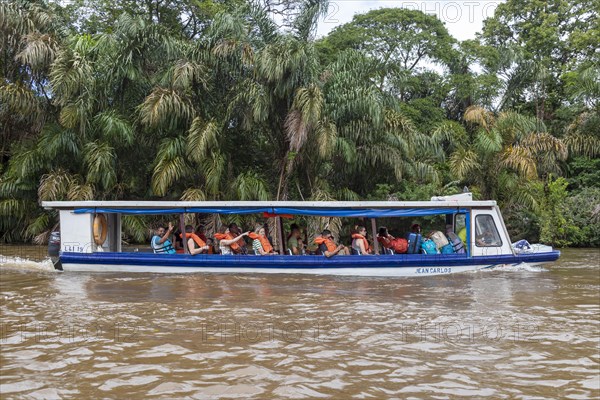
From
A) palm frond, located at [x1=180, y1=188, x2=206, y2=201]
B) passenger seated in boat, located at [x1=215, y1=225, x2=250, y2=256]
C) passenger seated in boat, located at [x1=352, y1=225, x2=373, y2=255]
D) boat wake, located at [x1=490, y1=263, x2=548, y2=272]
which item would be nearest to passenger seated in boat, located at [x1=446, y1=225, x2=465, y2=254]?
boat wake, located at [x1=490, y1=263, x2=548, y2=272]

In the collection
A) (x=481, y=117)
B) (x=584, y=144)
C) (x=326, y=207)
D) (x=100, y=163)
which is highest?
(x=481, y=117)

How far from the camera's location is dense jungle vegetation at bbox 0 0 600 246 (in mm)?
18375

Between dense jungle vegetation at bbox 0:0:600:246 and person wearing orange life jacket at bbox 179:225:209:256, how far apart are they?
4.17 metres

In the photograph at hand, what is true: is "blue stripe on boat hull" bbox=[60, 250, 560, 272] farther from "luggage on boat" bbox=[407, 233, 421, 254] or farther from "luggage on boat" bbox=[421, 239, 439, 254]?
"luggage on boat" bbox=[407, 233, 421, 254]

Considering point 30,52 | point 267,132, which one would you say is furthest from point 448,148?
point 30,52

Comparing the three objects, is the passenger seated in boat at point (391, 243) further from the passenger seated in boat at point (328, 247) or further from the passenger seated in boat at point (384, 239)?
the passenger seated in boat at point (328, 247)

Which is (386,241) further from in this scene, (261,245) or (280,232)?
(261,245)

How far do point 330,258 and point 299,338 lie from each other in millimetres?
5523

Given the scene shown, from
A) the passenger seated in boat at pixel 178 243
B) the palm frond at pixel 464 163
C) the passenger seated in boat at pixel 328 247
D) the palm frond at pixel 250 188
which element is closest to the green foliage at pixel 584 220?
the palm frond at pixel 464 163

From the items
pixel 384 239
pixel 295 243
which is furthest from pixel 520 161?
pixel 295 243

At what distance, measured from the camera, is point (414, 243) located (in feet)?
45.1

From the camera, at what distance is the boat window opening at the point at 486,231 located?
13.3 m

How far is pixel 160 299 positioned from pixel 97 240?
13.8 ft

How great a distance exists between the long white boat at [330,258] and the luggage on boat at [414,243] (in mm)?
614
